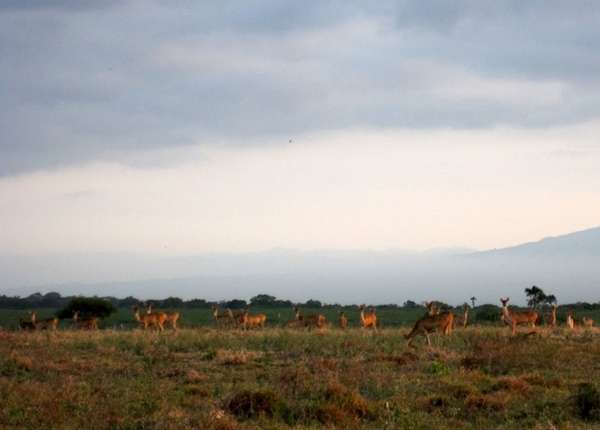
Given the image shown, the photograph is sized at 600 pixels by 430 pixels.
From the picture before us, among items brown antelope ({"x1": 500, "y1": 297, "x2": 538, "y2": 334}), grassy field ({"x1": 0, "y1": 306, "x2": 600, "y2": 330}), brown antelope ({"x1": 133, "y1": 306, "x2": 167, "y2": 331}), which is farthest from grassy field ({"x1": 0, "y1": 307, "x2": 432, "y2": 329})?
brown antelope ({"x1": 500, "y1": 297, "x2": 538, "y2": 334})

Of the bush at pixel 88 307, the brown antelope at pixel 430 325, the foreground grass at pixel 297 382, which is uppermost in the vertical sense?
the bush at pixel 88 307

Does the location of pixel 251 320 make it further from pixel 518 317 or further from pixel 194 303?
pixel 194 303

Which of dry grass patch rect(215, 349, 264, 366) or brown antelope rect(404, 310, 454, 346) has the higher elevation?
brown antelope rect(404, 310, 454, 346)

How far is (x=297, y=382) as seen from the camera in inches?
647

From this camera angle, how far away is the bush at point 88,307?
51656 mm

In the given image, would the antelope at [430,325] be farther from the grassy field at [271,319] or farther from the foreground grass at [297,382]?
the grassy field at [271,319]

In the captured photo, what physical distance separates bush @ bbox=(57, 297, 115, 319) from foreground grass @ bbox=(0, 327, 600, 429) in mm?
26235

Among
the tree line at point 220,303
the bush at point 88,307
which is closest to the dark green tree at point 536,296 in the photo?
the tree line at point 220,303

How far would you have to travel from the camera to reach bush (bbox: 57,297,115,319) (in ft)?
169

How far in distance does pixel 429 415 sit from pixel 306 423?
6.86 feet

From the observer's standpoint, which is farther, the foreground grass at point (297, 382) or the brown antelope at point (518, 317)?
the brown antelope at point (518, 317)

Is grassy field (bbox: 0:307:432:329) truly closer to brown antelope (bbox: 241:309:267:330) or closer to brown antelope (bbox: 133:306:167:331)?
brown antelope (bbox: 133:306:167:331)

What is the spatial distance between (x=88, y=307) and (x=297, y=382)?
1495 inches

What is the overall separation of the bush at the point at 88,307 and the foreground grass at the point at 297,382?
86.1ft
